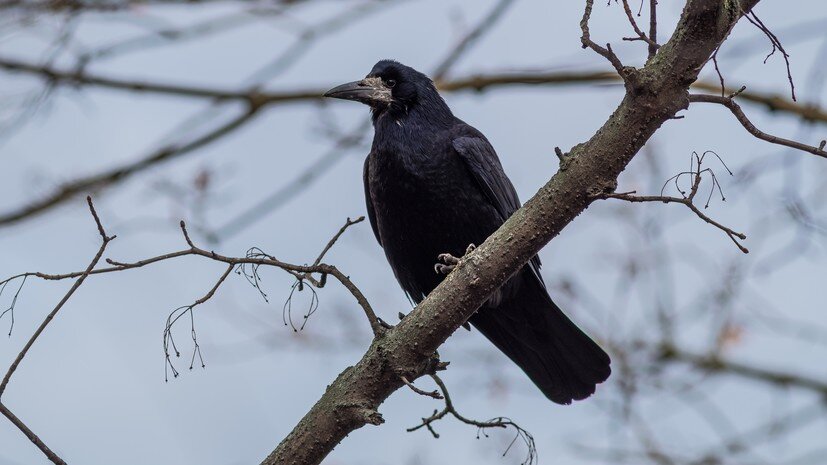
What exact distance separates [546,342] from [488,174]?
33.0 inches

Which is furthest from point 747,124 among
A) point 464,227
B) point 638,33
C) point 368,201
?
point 368,201

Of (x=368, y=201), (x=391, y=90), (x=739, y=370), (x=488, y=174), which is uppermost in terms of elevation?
(x=739, y=370)

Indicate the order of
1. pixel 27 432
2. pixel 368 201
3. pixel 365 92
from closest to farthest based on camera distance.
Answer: pixel 27 432 → pixel 368 201 → pixel 365 92

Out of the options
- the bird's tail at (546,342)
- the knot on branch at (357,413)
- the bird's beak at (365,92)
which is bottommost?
the knot on branch at (357,413)

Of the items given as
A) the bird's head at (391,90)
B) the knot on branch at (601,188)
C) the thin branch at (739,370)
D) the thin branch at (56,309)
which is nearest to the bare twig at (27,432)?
the thin branch at (56,309)

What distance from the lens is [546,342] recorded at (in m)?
4.77

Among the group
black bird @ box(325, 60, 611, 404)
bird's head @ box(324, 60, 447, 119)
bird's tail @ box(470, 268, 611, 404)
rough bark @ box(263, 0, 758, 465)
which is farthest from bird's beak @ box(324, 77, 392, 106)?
rough bark @ box(263, 0, 758, 465)

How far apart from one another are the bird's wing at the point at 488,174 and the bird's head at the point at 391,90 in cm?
50

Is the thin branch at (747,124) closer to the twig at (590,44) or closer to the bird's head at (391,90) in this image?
the twig at (590,44)

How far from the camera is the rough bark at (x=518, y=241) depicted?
295 centimetres

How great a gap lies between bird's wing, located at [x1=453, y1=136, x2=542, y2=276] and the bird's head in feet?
1.63

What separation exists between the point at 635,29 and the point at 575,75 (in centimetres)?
272

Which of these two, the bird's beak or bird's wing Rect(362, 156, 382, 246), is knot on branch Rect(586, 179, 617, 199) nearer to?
bird's wing Rect(362, 156, 382, 246)

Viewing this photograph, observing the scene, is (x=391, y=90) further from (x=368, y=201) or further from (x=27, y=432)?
(x=27, y=432)
